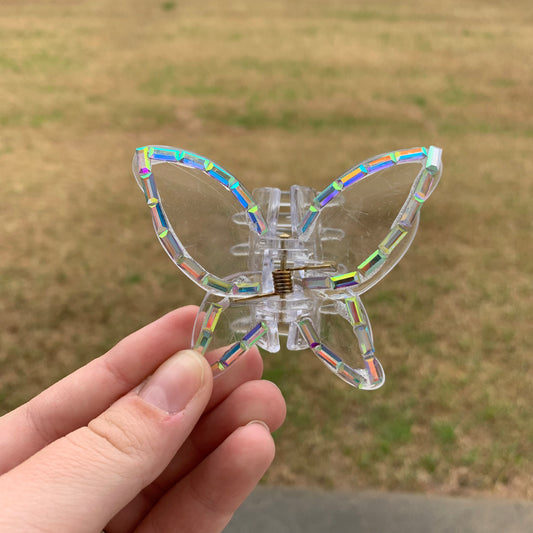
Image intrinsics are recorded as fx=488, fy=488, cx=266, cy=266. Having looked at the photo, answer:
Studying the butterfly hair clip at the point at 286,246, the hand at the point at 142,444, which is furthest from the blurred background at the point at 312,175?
the butterfly hair clip at the point at 286,246

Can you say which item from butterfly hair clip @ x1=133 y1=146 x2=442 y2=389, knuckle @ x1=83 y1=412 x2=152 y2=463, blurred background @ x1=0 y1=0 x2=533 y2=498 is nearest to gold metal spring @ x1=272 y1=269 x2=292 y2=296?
butterfly hair clip @ x1=133 y1=146 x2=442 y2=389

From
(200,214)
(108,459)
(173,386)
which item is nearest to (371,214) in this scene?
(200,214)

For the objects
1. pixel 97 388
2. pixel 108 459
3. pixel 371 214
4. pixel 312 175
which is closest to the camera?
pixel 108 459

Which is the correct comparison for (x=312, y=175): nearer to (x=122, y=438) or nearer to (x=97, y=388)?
(x=97, y=388)

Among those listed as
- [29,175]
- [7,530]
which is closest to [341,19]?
[29,175]

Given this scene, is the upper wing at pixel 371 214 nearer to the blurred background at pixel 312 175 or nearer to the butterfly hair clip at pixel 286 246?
the butterfly hair clip at pixel 286 246

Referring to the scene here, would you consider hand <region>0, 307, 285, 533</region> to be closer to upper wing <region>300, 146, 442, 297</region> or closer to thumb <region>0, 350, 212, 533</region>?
thumb <region>0, 350, 212, 533</region>

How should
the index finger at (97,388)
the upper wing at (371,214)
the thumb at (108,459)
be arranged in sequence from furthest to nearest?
1. the index finger at (97,388)
2. the upper wing at (371,214)
3. the thumb at (108,459)

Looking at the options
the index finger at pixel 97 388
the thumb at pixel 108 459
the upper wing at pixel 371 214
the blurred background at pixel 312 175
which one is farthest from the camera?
the blurred background at pixel 312 175
